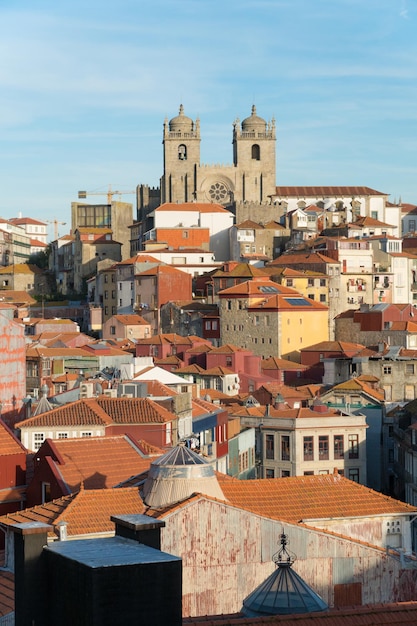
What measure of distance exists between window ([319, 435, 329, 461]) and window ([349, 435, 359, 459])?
974 millimetres

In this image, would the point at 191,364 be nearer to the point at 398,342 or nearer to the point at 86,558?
the point at 398,342

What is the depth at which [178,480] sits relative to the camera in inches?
1009

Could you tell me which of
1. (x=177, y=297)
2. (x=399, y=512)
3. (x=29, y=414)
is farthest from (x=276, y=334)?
(x=399, y=512)

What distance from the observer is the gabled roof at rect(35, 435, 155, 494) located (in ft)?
102

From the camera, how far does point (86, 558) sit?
15.1 meters

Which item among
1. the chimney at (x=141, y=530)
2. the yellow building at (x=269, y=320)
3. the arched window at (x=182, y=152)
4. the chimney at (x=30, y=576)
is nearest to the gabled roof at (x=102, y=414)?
the chimney at (x=141, y=530)

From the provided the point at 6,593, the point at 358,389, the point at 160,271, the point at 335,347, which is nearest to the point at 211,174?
the point at 160,271

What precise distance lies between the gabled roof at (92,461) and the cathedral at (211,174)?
9722 cm

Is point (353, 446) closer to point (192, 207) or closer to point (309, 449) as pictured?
point (309, 449)

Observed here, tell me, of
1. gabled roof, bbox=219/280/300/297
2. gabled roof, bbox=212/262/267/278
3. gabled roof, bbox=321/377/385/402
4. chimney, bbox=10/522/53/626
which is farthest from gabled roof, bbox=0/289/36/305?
chimney, bbox=10/522/53/626

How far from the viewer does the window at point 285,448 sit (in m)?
53.8

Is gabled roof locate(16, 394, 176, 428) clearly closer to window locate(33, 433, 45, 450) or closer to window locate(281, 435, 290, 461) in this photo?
window locate(33, 433, 45, 450)

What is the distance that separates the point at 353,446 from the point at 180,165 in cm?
8058

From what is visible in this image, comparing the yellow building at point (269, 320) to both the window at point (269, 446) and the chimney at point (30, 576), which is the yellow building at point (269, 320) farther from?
the chimney at point (30, 576)
